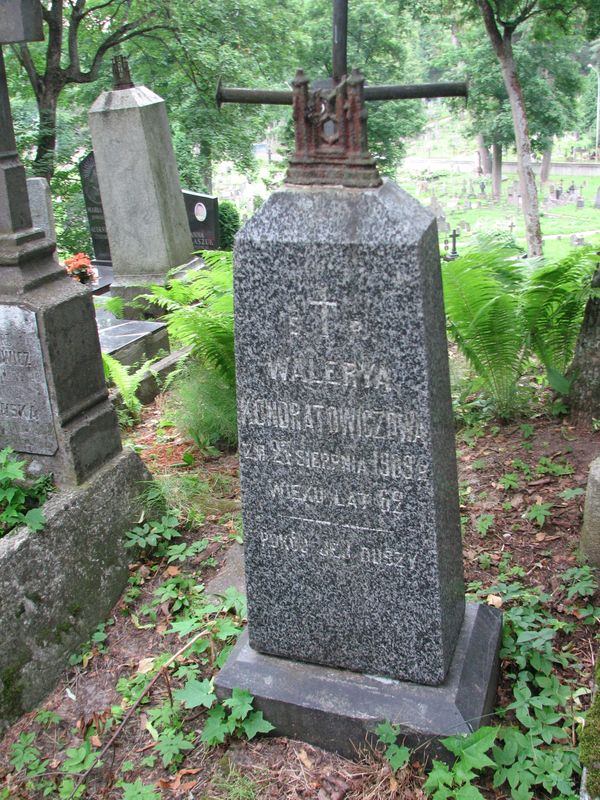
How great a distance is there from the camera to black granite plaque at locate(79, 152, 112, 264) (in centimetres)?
1148

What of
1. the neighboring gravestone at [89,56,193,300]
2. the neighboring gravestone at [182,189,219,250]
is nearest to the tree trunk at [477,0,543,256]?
the neighboring gravestone at [182,189,219,250]

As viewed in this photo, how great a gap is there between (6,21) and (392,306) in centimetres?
255

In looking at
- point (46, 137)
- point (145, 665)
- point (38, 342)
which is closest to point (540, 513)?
point (145, 665)

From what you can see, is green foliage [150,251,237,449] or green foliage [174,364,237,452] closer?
green foliage [150,251,237,449]

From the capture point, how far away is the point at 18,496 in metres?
3.83

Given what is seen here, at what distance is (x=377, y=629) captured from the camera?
2.99 m

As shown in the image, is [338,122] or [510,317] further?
[510,317]

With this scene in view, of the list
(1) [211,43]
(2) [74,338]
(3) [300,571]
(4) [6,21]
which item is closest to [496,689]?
(3) [300,571]

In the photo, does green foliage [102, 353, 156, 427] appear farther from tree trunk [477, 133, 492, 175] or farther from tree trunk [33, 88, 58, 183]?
tree trunk [477, 133, 492, 175]

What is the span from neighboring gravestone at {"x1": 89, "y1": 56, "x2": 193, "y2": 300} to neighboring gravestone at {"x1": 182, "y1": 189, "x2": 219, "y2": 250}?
7.71 feet

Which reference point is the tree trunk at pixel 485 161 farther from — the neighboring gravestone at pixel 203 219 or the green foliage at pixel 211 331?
the green foliage at pixel 211 331

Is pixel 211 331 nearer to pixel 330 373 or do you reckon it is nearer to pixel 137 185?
pixel 330 373

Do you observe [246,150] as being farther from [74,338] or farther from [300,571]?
[300,571]

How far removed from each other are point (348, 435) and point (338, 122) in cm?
107
